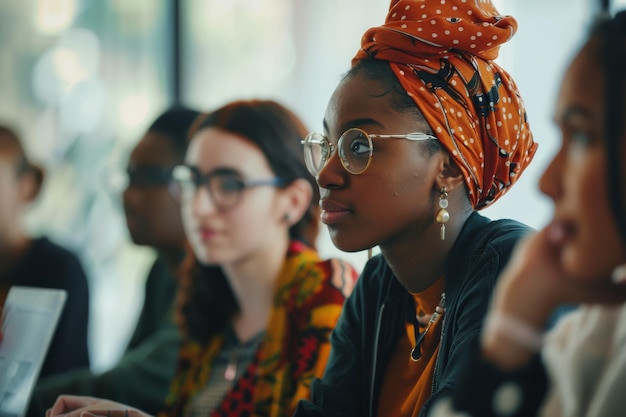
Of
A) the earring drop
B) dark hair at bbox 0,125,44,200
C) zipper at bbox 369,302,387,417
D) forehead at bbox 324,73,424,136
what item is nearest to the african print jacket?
zipper at bbox 369,302,387,417

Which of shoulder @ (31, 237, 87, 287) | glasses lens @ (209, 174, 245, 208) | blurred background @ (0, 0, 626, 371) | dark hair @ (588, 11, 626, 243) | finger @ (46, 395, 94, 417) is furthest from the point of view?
blurred background @ (0, 0, 626, 371)

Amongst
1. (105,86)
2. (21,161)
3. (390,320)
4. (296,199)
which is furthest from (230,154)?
(105,86)

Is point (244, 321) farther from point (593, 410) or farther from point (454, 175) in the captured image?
point (593, 410)

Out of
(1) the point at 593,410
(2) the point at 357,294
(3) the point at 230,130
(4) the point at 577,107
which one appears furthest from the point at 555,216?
(3) the point at 230,130

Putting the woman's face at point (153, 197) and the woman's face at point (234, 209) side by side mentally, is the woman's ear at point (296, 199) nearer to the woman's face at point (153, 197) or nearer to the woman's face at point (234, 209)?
the woman's face at point (234, 209)

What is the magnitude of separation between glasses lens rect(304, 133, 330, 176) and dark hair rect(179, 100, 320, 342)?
644 millimetres

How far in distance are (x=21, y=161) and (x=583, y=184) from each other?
2.83 metres

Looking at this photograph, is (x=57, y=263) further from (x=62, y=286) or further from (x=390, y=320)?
(x=390, y=320)

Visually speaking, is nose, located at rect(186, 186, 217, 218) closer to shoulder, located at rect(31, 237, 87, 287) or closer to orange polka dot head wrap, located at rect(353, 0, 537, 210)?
shoulder, located at rect(31, 237, 87, 287)

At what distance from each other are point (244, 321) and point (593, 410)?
157 centimetres

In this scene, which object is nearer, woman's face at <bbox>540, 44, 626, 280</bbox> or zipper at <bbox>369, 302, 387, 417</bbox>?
woman's face at <bbox>540, 44, 626, 280</bbox>

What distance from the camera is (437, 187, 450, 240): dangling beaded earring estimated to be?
149 centimetres

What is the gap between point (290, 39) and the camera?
4.49 meters

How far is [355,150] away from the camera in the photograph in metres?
1.48
